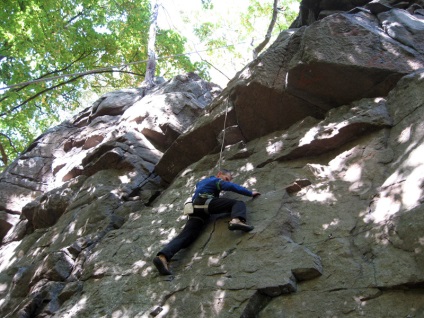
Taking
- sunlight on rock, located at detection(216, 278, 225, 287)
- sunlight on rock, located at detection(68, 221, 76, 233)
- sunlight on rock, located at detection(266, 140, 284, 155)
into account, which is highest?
sunlight on rock, located at detection(68, 221, 76, 233)

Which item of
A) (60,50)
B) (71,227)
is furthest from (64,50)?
(71,227)

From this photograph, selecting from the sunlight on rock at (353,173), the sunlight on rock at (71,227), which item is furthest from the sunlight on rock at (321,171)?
the sunlight on rock at (71,227)

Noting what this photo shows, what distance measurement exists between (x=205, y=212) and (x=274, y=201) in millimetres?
1075

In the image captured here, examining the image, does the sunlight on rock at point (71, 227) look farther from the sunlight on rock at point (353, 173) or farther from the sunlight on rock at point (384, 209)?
the sunlight on rock at point (384, 209)

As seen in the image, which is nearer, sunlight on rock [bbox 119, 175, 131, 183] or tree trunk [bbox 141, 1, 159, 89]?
sunlight on rock [bbox 119, 175, 131, 183]

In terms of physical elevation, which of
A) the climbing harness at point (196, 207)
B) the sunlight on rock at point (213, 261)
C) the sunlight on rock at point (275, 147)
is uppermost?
the climbing harness at point (196, 207)

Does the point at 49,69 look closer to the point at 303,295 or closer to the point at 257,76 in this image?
the point at 257,76

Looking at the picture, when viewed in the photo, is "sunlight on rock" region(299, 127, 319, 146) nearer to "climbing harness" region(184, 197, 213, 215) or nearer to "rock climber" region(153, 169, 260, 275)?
"rock climber" region(153, 169, 260, 275)

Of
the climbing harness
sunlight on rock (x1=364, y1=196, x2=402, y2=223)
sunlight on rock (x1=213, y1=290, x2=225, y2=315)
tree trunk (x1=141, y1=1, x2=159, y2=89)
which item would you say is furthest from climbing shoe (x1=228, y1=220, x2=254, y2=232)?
tree trunk (x1=141, y1=1, x2=159, y2=89)

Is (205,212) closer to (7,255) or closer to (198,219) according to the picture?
(198,219)

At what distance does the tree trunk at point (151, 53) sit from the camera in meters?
16.6

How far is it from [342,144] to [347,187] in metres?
1.19

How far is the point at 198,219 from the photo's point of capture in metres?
6.15

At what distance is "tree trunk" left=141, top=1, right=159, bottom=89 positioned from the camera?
16.6m
